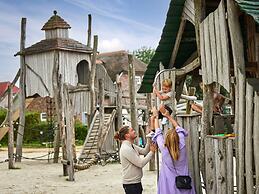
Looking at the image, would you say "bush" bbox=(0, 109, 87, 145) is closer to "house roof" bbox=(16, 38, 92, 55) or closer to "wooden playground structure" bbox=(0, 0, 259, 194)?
"house roof" bbox=(16, 38, 92, 55)

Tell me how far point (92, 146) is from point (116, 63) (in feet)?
87.4

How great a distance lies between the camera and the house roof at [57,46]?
25.8 meters

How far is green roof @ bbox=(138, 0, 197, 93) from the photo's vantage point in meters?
10.3

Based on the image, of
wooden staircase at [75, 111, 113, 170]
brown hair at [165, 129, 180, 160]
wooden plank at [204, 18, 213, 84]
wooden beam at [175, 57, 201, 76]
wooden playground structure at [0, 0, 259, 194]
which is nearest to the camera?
wooden playground structure at [0, 0, 259, 194]

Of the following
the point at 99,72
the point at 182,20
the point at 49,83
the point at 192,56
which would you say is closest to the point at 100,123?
the point at 49,83

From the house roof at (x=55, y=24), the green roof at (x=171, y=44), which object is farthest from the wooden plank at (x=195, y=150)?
the house roof at (x=55, y=24)

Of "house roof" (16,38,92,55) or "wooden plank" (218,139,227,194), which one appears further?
"house roof" (16,38,92,55)

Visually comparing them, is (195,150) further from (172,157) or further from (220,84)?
(220,84)

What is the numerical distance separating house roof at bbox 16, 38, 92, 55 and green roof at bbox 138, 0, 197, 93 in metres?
13.8

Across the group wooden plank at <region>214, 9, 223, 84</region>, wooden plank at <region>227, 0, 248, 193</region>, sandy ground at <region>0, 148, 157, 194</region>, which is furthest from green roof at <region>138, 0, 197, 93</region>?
sandy ground at <region>0, 148, 157, 194</region>

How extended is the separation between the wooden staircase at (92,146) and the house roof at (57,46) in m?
3.89

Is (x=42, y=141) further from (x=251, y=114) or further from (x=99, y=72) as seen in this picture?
(x=251, y=114)

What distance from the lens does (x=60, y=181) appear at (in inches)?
691

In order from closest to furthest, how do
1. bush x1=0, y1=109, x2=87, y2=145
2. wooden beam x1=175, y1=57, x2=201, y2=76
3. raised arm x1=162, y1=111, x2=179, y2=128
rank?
1. raised arm x1=162, y1=111, x2=179, y2=128
2. wooden beam x1=175, y1=57, x2=201, y2=76
3. bush x1=0, y1=109, x2=87, y2=145
